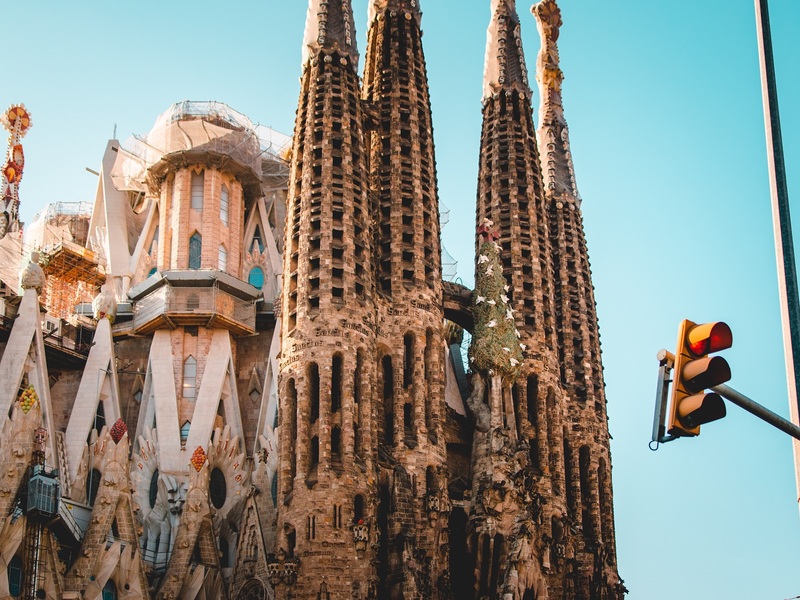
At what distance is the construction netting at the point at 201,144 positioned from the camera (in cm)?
4794

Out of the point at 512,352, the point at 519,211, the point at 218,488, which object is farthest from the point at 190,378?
the point at 519,211

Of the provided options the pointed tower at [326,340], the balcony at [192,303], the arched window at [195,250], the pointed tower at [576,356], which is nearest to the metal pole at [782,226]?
the pointed tower at [326,340]

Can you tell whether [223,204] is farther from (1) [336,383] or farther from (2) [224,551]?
(1) [336,383]

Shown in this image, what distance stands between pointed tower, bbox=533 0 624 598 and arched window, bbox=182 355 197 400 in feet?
41.8

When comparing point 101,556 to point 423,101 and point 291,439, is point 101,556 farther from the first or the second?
point 423,101

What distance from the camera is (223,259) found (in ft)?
158

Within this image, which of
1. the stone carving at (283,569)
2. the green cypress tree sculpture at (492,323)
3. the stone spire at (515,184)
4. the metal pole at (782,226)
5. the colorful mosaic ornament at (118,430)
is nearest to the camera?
the metal pole at (782,226)

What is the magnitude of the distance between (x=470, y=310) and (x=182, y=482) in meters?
11.1

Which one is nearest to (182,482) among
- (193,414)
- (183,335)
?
(193,414)

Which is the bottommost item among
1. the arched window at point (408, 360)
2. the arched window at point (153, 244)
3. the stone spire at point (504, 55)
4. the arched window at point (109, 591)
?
the arched window at point (109, 591)

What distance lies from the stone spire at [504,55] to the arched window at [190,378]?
14474 millimetres

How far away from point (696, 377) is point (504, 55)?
133 feet

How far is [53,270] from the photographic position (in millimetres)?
49281

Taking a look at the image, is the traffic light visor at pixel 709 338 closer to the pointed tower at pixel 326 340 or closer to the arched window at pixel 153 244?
the pointed tower at pixel 326 340
